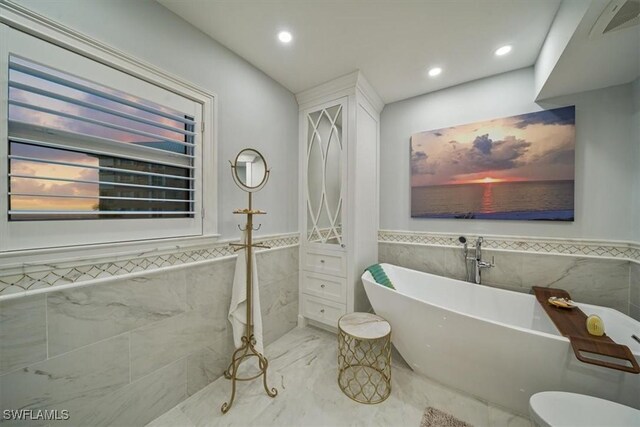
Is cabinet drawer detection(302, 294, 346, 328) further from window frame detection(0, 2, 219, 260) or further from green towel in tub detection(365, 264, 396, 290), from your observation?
window frame detection(0, 2, 219, 260)

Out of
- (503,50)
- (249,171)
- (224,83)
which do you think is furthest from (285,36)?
(503,50)

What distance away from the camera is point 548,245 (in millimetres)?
1876

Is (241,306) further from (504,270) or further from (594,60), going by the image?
(594,60)

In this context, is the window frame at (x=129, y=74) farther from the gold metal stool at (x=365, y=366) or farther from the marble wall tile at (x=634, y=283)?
the marble wall tile at (x=634, y=283)

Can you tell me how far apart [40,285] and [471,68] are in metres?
3.24

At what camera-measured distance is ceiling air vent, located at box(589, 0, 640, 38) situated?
3.49 ft

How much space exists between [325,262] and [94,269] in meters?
1.69

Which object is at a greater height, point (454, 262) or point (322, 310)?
point (454, 262)

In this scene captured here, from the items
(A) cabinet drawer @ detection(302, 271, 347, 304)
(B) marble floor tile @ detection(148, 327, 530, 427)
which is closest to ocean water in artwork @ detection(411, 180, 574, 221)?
(A) cabinet drawer @ detection(302, 271, 347, 304)

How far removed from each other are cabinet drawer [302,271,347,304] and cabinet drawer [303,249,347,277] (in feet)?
0.17

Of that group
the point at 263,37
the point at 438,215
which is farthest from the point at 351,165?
the point at 263,37

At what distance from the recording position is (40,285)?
100cm

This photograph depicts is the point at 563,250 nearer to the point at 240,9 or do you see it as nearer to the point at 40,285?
the point at 240,9

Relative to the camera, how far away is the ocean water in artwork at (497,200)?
1.83 m
